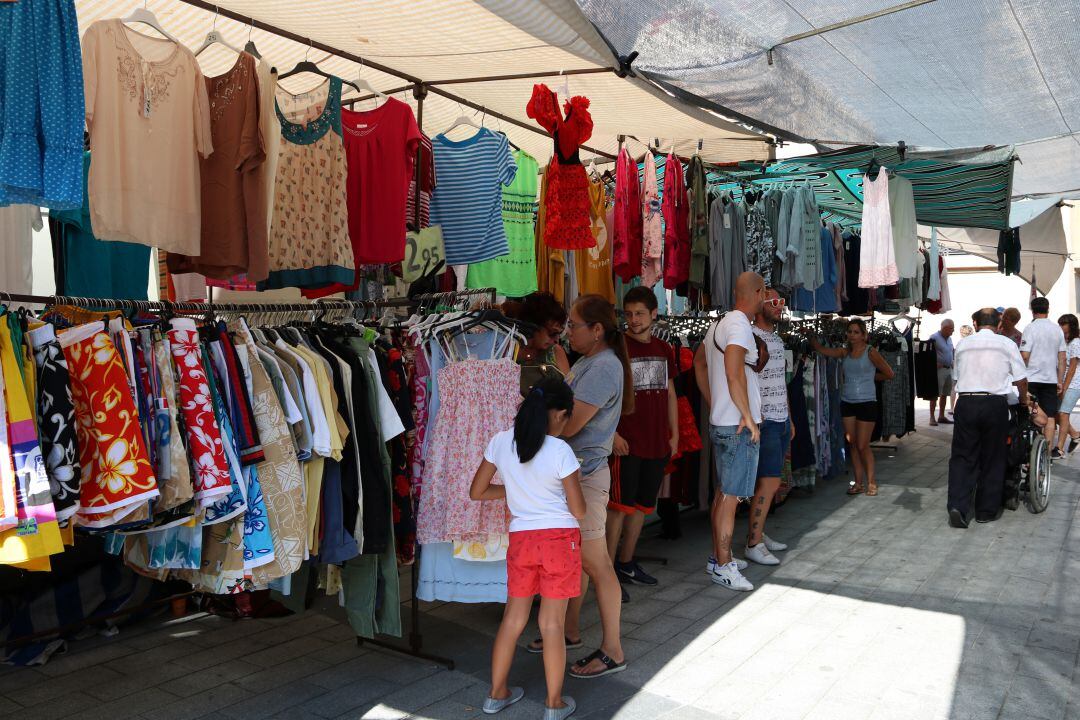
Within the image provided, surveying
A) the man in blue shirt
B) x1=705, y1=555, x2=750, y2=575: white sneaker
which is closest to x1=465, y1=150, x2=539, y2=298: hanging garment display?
x1=705, y1=555, x2=750, y2=575: white sneaker

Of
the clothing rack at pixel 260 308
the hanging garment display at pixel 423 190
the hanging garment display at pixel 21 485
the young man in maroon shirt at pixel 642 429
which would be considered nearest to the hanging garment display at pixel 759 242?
the young man in maroon shirt at pixel 642 429

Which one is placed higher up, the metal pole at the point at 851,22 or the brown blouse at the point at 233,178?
the metal pole at the point at 851,22

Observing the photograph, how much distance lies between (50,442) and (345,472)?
1.15m

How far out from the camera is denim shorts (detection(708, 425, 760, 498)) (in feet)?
16.6

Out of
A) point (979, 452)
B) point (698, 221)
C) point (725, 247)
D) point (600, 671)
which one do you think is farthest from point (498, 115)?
point (979, 452)

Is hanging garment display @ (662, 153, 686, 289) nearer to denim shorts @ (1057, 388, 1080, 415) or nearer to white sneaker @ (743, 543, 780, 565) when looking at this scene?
white sneaker @ (743, 543, 780, 565)

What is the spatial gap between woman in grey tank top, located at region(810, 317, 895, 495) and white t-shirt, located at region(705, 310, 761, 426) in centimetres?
322

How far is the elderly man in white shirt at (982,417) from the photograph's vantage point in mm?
6488

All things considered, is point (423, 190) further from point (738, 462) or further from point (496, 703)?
point (738, 462)

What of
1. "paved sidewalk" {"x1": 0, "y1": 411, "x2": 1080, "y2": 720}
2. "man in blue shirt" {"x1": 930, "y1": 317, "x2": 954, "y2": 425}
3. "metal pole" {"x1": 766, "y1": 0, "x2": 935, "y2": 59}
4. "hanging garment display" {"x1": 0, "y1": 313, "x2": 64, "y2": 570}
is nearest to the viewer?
"hanging garment display" {"x1": 0, "y1": 313, "x2": 64, "y2": 570}

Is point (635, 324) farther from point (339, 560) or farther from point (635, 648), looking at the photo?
point (339, 560)

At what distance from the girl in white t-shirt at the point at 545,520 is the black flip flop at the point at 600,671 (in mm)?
416

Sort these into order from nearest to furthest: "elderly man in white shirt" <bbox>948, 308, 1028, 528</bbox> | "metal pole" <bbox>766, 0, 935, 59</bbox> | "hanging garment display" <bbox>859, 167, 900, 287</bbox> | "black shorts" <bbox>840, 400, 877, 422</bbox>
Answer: "metal pole" <bbox>766, 0, 935, 59</bbox>, "hanging garment display" <bbox>859, 167, 900, 287</bbox>, "elderly man in white shirt" <bbox>948, 308, 1028, 528</bbox>, "black shorts" <bbox>840, 400, 877, 422</bbox>

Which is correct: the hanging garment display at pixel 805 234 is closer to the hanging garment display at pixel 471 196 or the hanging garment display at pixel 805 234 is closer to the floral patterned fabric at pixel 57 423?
the hanging garment display at pixel 471 196
